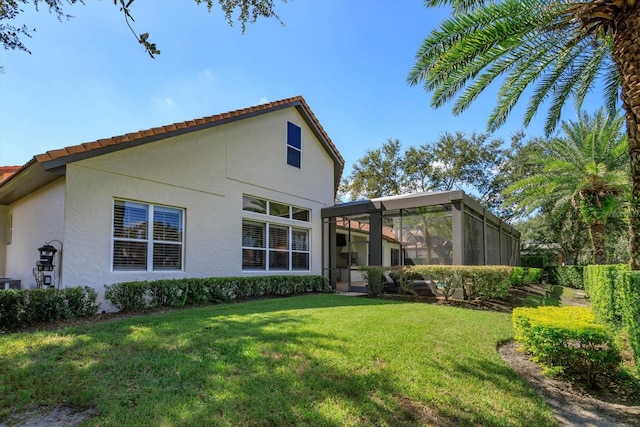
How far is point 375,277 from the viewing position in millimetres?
12570

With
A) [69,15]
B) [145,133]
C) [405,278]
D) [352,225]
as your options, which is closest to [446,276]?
[405,278]

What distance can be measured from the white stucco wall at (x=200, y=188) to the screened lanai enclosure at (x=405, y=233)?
3.39 ft

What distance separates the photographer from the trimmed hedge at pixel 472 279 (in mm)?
10336

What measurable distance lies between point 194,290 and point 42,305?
137 inches

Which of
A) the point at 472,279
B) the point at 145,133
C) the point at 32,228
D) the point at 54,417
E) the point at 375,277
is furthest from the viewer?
the point at 375,277

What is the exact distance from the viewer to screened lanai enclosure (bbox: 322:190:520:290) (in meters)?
12.4

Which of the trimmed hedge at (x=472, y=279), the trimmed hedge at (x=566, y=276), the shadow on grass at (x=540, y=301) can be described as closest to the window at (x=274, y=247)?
the trimmed hedge at (x=472, y=279)

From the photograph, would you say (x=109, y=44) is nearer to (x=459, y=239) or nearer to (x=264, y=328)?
(x=264, y=328)

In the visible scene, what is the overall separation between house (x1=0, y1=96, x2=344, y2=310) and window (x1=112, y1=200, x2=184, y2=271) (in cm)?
3

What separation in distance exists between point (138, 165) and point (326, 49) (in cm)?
747

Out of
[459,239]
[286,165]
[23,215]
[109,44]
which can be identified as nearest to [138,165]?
[109,44]

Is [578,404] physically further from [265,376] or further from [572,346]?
[265,376]

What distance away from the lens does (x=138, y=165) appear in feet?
31.6

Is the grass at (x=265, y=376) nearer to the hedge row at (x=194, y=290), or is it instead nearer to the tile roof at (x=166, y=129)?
the hedge row at (x=194, y=290)
